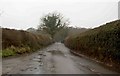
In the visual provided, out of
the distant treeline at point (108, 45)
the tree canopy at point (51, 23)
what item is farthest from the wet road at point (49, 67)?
the tree canopy at point (51, 23)

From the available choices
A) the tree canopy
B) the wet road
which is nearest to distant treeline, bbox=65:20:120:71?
the wet road

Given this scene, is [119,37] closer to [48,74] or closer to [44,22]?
[48,74]

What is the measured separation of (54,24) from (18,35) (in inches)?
2146

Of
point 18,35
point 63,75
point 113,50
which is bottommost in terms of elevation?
point 63,75

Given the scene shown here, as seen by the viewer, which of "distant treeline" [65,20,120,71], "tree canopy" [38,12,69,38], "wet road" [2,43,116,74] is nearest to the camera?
"wet road" [2,43,116,74]

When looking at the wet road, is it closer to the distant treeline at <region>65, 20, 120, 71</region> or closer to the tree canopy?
the distant treeline at <region>65, 20, 120, 71</region>

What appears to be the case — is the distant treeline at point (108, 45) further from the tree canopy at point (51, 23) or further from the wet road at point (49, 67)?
the tree canopy at point (51, 23)

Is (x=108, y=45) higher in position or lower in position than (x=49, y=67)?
higher

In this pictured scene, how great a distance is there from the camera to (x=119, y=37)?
48.7 feet

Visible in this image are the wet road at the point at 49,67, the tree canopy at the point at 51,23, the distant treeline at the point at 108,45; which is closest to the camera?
the wet road at the point at 49,67

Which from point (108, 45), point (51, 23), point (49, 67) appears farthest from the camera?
point (51, 23)

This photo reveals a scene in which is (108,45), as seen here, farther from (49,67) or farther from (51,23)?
(51,23)

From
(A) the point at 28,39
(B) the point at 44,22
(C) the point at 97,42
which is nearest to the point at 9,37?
(A) the point at 28,39

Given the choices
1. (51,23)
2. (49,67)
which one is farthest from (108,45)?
(51,23)
